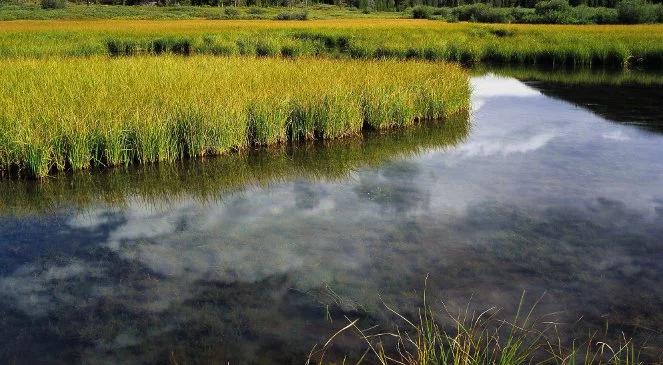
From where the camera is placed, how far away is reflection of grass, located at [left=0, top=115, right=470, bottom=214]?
9.42 m

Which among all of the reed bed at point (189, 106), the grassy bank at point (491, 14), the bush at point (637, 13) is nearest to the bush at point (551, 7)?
the grassy bank at point (491, 14)

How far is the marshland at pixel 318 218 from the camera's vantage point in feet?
17.7

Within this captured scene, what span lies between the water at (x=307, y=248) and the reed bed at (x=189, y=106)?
0.60 m

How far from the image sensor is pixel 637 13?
164 feet

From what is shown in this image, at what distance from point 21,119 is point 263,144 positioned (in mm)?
4675

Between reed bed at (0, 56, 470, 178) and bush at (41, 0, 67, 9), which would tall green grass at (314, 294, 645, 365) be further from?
bush at (41, 0, 67, 9)

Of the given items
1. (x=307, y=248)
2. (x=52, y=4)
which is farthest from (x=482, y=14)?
(x=307, y=248)

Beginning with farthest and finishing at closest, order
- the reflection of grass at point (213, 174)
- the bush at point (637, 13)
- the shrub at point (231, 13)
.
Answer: the shrub at point (231, 13), the bush at point (637, 13), the reflection of grass at point (213, 174)

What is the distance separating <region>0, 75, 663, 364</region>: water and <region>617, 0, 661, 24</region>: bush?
44732mm

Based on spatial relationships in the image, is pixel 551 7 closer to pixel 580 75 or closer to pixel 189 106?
pixel 580 75

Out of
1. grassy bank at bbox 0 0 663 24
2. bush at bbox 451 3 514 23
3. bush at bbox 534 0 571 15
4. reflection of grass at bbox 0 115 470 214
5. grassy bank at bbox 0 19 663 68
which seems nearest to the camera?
reflection of grass at bbox 0 115 470 214

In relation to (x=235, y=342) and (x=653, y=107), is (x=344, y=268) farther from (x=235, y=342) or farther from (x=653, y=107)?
A: (x=653, y=107)

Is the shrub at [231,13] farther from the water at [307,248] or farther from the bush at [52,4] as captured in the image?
the water at [307,248]

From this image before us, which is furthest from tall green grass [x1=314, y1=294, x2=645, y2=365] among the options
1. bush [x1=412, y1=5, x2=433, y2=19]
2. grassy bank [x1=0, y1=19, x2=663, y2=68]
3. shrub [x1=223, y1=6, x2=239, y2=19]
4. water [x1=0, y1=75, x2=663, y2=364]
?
bush [x1=412, y1=5, x2=433, y2=19]
